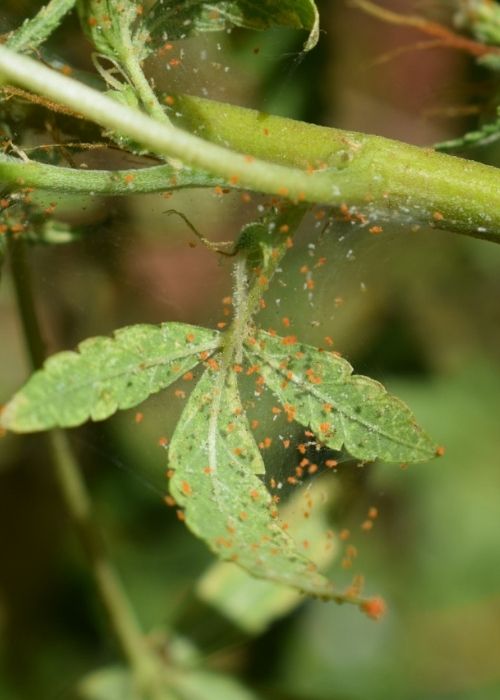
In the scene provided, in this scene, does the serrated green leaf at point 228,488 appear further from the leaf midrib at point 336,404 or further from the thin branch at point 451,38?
the thin branch at point 451,38

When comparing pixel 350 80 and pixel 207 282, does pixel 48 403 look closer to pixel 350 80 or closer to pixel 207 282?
pixel 207 282

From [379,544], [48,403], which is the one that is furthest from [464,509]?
[48,403]

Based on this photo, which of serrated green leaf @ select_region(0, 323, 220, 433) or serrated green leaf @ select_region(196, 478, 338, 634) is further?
serrated green leaf @ select_region(196, 478, 338, 634)

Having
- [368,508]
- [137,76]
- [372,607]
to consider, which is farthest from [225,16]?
[368,508]

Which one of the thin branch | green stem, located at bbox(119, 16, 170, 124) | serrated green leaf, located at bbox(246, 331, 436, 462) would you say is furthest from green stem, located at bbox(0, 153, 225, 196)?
the thin branch

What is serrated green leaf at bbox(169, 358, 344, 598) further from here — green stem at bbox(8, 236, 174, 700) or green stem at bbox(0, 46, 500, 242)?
green stem at bbox(8, 236, 174, 700)
